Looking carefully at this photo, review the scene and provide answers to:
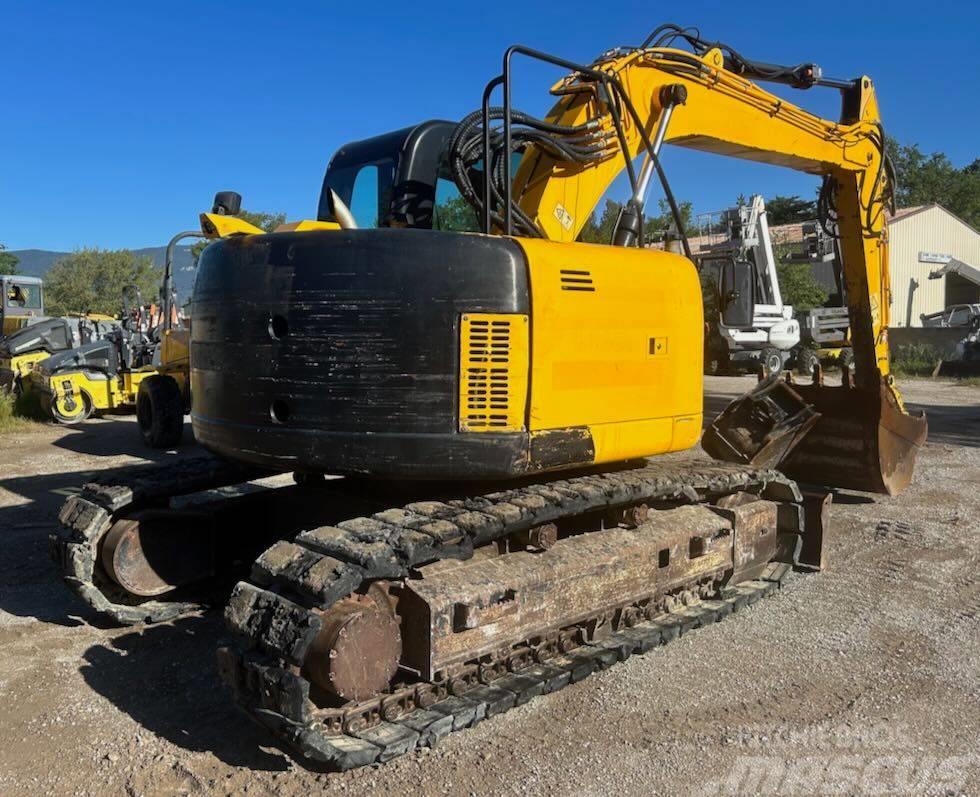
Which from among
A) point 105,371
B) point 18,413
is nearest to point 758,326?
point 105,371

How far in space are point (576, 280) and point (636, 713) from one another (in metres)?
2.03

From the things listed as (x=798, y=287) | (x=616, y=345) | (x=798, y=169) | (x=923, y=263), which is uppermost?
(x=923, y=263)

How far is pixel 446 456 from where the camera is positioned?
3.79 metres

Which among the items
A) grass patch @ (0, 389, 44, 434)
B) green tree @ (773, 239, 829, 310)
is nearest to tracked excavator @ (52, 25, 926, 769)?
grass patch @ (0, 389, 44, 434)

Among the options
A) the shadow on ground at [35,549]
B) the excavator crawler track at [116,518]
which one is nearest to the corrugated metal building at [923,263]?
the shadow on ground at [35,549]

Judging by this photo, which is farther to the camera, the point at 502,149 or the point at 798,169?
the point at 798,169

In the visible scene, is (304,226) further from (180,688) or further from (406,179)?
(180,688)

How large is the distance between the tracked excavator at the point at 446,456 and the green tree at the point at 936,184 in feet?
185

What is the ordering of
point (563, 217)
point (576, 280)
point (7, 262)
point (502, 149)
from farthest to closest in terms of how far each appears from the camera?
point (7, 262) < point (563, 217) < point (502, 149) < point (576, 280)

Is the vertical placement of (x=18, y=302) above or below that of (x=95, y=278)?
below

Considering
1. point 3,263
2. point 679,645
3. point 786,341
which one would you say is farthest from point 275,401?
point 3,263

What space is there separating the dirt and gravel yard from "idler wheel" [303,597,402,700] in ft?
1.16

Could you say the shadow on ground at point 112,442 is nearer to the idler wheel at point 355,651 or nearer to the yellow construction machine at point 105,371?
the yellow construction machine at point 105,371

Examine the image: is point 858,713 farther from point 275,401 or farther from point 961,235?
point 961,235
